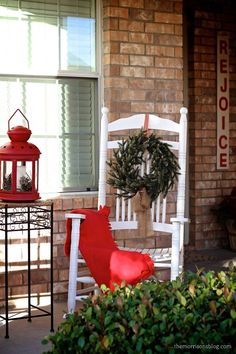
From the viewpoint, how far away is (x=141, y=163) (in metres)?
4.18

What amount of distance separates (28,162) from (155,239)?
4.17 feet

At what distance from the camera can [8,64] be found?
14.5 ft

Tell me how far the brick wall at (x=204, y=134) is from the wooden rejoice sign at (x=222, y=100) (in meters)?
0.04

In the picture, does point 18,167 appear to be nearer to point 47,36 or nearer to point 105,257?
point 105,257

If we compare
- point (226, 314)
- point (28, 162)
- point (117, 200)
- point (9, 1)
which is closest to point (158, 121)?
point (117, 200)

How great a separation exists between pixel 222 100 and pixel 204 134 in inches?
15.2

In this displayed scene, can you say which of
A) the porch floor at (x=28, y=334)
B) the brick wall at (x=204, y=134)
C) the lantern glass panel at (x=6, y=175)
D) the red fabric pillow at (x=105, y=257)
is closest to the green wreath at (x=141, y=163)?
the red fabric pillow at (x=105, y=257)

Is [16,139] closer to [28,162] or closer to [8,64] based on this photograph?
[28,162]

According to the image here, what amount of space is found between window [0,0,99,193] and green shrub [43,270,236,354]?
223 centimetres

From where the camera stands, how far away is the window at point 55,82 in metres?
4.43

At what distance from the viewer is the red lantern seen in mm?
3836

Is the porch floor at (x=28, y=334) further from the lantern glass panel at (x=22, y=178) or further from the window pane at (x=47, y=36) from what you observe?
the window pane at (x=47, y=36)

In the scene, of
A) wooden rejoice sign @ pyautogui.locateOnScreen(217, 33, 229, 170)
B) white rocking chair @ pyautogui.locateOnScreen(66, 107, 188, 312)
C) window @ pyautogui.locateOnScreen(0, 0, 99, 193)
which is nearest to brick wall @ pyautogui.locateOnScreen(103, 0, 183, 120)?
window @ pyautogui.locateOnScreen(0, 0, 99, 193)

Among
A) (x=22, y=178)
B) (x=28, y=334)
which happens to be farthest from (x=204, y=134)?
(x=28, y=334)
